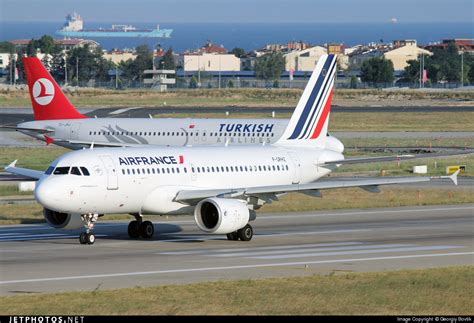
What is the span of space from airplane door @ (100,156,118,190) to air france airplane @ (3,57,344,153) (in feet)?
117

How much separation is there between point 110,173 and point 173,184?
2976 mm

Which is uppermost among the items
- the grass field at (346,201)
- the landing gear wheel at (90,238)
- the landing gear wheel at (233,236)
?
the landing gear wheel at (90,238)

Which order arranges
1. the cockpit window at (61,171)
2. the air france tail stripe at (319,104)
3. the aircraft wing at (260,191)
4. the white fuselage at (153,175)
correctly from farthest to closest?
the air france tail stripe at (319,104) < the aircraft wing at (260,191) < the cockpit window at (61,171) < the white fuselage at (153,175)

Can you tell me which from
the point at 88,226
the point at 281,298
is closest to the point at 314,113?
the point at 88,226

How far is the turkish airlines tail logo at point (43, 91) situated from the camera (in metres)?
79.6

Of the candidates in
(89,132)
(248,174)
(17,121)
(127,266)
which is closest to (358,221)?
(248,174)

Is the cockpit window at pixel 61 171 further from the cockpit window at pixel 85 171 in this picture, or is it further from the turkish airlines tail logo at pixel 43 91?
the turkish airlines tail logo at pixel 43 91

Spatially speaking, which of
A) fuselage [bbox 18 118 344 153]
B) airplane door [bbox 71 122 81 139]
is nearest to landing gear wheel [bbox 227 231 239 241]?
fuselage [bbox 18 118 344 153]

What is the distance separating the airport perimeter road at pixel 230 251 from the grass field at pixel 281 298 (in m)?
1.92

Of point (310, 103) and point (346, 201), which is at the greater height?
point (310, 103)

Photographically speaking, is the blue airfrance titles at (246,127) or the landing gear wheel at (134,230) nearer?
the landing gear wheel at (134,230)

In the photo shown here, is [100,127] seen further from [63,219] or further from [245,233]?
[245,233]

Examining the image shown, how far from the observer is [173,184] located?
43281 mm

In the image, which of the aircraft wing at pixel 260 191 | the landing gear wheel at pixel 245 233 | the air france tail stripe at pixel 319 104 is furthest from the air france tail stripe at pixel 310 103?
the landing gear wheel at pixel 245 233
